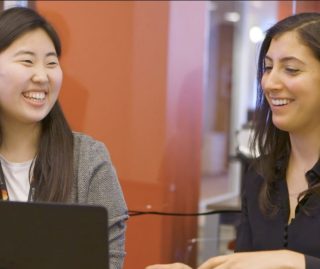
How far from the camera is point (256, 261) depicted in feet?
3.18

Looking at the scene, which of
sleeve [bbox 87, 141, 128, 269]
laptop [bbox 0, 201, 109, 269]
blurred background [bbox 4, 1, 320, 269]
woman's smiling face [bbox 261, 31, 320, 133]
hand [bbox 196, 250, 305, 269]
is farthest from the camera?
blurred background [bbox 4, 1, 320, 269]

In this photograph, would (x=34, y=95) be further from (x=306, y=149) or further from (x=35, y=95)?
(x=306, y=149)

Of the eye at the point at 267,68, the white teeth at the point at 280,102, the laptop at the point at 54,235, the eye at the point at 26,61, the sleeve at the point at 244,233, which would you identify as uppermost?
the eye at the point at 26,61

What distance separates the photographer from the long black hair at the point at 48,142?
53.4 inches

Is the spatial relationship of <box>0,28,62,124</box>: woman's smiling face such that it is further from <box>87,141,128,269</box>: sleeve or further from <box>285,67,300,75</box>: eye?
<box>285,67,300,75</box>: eye

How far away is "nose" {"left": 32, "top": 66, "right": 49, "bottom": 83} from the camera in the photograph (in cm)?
135

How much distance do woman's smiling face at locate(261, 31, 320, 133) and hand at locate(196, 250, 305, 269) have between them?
364 mm

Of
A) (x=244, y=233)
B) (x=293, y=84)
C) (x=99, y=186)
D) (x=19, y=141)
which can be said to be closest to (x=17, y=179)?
(x=19, y=141)

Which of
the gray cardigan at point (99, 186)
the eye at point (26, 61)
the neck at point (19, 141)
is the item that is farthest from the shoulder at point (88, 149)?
the eye at point (26, 61)

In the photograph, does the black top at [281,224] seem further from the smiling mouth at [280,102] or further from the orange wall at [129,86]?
the orange wall at [129,86]

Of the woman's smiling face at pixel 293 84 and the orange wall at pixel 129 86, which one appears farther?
the orange wall at pixel 129 86

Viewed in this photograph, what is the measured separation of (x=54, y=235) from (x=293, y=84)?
2.33 feet

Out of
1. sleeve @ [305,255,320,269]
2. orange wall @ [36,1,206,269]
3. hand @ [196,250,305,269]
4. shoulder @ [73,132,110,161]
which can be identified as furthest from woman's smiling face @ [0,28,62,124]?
orange wall @ [36,1,206,269]

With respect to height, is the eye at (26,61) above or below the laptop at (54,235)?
above
